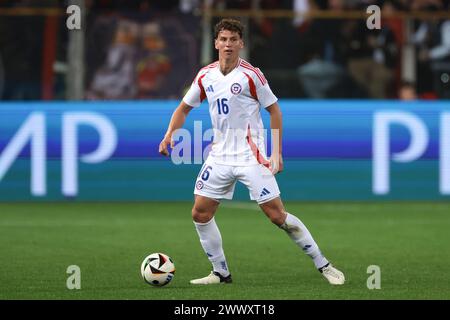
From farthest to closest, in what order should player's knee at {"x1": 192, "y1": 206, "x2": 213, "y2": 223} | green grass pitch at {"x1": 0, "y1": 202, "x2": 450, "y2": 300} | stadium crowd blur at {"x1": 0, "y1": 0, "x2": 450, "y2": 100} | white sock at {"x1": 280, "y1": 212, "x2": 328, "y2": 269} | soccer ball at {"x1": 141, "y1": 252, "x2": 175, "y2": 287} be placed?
1. stadium crowd blur at {"x1": 0, "y1": 0, "x2": 450, "y2": 100}
2. player's knee at {"x1": 192, "y1": 206, "x2": 213, "y2": 223}
3. white sock at {"x1": 280, "y1": 212, "x2": 328, "y2": 269}
4. soccer ball at {"x1": 141, "y1": 252, "x2": 175, "y2": 287}
5. green grass pitch at {"x1": 0, "y1": 202, "x2": 450, "y2": 300}

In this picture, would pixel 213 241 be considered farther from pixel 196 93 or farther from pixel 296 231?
pixel 196 93

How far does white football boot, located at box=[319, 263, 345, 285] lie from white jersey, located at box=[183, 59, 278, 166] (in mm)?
991

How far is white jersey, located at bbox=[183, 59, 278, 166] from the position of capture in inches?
373

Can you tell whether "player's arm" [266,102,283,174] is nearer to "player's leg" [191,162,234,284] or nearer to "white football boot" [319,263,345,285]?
"player's leg" [191,162,234,284]

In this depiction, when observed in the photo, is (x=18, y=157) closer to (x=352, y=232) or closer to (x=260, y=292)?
(x=352, y=232)

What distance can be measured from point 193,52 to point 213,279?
7936mm

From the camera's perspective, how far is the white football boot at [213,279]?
31.6 feet

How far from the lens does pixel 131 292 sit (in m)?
9.00

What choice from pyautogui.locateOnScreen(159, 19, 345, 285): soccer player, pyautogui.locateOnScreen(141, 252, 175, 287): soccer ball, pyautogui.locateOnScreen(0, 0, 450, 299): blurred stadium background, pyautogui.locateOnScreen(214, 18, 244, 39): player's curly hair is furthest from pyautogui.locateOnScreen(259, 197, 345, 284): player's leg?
pyautogui.locateOnScreen(0, 0, 450, 299): blurred stadium background

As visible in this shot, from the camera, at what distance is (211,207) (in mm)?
9641

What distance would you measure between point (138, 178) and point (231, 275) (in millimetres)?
7155

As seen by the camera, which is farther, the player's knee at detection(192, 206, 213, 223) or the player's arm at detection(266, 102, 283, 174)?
the player's knee at detection(192, 206, 213, 223)

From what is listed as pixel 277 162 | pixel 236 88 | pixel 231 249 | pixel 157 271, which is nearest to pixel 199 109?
pixel 231 249
